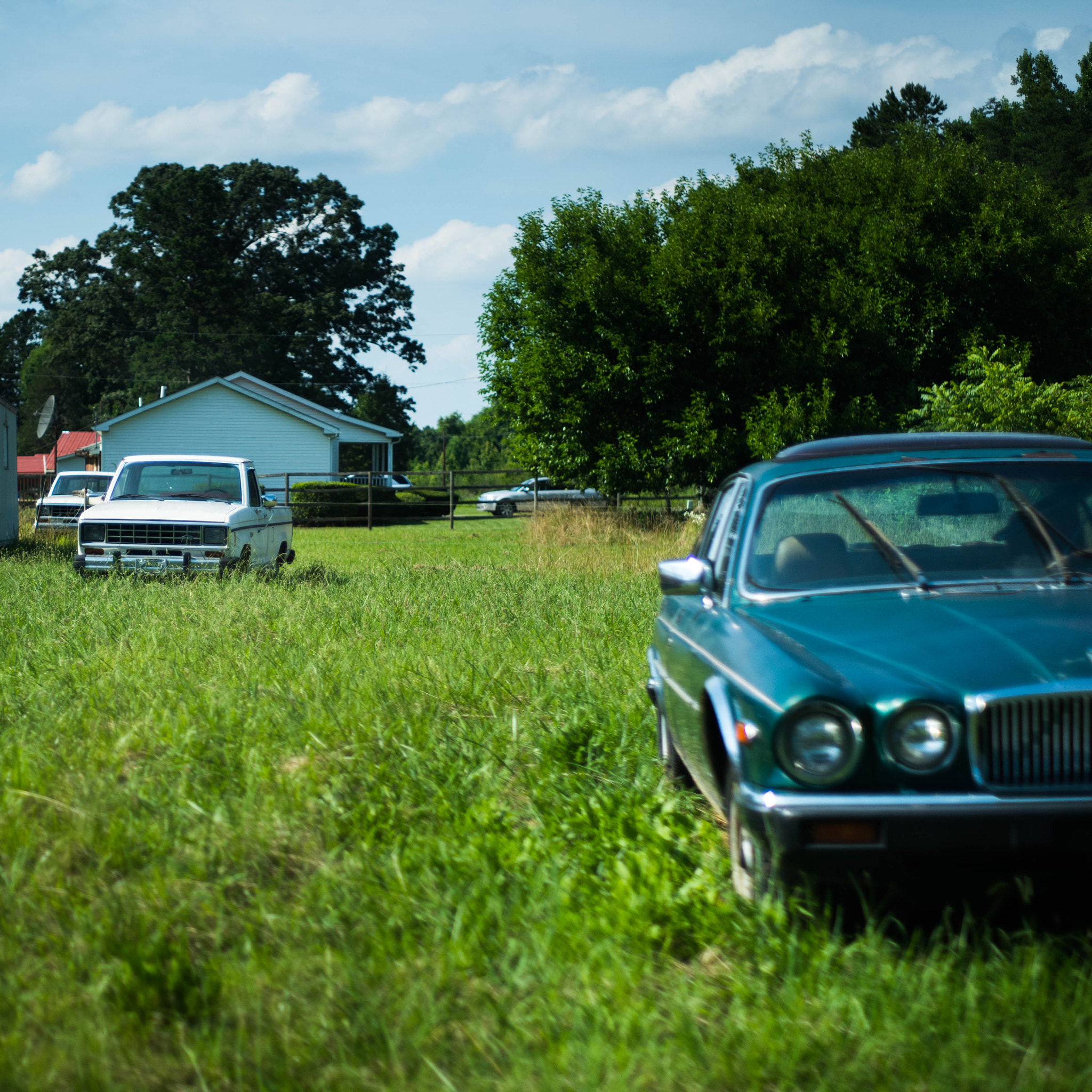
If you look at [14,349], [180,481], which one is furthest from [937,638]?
[14,349]

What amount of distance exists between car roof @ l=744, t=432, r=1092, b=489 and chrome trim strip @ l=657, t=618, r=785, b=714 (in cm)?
70

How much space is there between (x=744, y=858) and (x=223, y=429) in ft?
134

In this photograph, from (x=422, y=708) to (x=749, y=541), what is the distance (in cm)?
230

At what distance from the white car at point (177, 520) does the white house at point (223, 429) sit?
93.4 ft

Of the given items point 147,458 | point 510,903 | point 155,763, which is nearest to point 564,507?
point 147,458

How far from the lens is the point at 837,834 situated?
295cm

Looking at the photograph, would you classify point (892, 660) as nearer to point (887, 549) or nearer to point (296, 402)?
point (887, 549)

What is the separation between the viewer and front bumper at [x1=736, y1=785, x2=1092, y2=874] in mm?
2896

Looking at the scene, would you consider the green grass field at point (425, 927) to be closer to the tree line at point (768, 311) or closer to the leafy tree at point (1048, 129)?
the tree line at point (768, 311)

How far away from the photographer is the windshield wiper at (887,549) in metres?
3.91

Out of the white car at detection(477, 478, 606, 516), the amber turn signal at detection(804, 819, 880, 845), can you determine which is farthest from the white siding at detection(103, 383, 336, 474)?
the amber turn signal at detection(804, 819, 880, 845)

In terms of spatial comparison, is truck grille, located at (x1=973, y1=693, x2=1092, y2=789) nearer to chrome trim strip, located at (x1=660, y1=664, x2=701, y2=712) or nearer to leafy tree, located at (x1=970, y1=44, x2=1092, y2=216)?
chrome trim strip, located at (x1=660, y1=664, x2=701, y2=712)

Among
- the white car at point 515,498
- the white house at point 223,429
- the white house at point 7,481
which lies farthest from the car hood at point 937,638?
the white house at point 223,429

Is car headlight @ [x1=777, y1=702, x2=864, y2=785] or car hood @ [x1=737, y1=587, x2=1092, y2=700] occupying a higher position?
car hood @ [x1=737, y1=587, x2=1092, y2=700]
